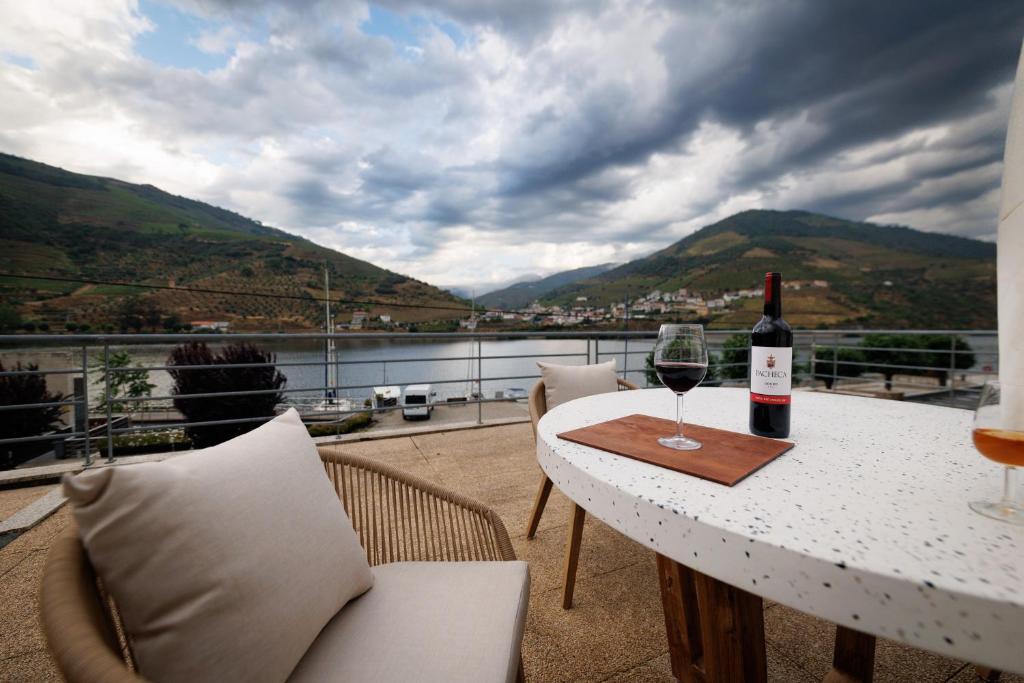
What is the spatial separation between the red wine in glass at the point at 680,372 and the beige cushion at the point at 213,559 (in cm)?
72

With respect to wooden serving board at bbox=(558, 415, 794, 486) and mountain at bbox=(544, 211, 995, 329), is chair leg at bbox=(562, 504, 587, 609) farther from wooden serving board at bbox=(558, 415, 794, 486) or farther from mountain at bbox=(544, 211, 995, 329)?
mountain at bbox=(544, 211, 995, 329)

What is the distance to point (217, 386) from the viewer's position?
9875mm

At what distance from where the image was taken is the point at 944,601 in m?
0.36

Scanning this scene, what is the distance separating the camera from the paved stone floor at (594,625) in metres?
1.15

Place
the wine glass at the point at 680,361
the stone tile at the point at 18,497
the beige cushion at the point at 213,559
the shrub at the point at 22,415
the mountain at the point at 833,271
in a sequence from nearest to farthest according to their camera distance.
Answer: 1. the beige cushion at the point at 213,559
2. the wine glass at the point at 680,361
3. the stone tile at the point at 18,497
4. the shrub at the point at 22,415
5. the mountain at the point at 833,271

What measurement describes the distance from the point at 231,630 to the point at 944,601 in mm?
790

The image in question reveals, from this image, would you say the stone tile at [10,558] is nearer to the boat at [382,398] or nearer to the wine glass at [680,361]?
the boat at [382,398]

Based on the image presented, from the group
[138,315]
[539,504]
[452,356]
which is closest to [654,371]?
[539,504]

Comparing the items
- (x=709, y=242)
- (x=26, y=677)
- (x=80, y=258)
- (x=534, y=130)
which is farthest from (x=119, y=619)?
(x=709, y=242)

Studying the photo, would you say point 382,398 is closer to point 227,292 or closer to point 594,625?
point 594,625

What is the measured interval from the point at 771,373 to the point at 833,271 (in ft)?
98.7

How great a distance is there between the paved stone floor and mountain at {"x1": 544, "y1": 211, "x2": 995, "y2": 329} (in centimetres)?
1333

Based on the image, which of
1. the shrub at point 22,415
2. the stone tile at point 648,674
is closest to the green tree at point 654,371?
the stone tile at point 648,674

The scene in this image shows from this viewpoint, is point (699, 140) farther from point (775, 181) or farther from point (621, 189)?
point (775, 181)
